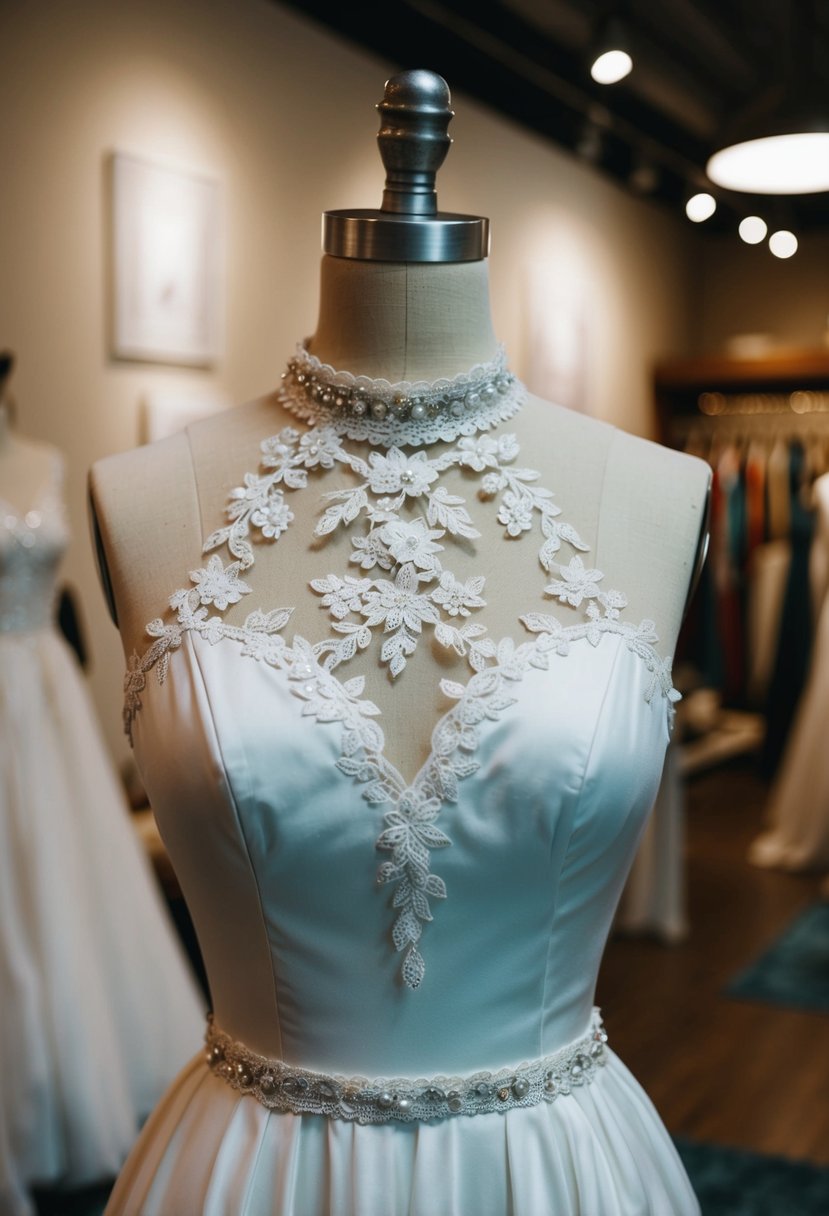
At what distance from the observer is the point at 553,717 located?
3.57ft

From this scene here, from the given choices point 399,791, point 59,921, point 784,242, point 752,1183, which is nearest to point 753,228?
point 784,242

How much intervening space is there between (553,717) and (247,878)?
0.30 metres

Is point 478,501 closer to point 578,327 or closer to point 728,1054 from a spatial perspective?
point 728,1054

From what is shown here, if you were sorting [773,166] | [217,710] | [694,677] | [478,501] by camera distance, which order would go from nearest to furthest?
1. [217,710]
2. [478,501]
3. [773,166]
4. [694,677]

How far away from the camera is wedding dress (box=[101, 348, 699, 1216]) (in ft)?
3.52

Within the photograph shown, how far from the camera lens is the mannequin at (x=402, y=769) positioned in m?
1.07

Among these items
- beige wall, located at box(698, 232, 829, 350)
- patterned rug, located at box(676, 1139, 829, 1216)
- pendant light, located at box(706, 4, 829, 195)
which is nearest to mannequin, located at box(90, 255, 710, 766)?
patterned rug, located at box(676, 1139, 829, 1216)

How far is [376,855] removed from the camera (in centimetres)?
108

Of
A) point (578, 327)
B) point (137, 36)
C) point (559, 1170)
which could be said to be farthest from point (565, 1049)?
point (578, 327)

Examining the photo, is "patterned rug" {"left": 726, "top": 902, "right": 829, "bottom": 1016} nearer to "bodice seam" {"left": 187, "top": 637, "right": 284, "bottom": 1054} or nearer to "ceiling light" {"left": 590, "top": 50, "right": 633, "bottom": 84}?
"ceiling light" {"left": 590, "top": 50, "right": 633, "bottom": 84}

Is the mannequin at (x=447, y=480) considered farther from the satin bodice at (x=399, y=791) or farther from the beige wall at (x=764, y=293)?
the beige wall at (x=764, y=293)

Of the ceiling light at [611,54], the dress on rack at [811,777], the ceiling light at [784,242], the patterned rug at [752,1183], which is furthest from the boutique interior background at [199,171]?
the patterned rug at [752,1183]

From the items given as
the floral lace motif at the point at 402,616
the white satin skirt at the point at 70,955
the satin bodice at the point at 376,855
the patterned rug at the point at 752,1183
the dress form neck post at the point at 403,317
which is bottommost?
the patterned rug at the point at 752,1183

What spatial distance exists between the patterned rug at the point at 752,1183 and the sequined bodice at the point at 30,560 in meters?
1.94
